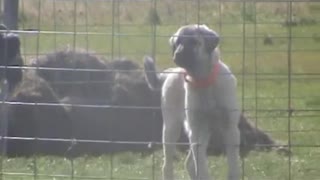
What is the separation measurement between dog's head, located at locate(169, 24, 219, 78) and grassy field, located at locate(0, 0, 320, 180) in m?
0.14

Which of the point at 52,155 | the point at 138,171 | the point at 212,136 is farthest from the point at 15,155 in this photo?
the point at 212,136

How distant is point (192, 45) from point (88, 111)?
2528mm

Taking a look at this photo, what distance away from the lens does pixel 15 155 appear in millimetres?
9812

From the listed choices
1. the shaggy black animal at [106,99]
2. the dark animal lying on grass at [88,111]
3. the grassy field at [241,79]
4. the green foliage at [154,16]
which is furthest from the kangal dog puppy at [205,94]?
the shaggy black animal at [106,99]

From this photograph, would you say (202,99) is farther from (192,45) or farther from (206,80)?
(192,45)

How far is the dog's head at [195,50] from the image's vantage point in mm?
8258

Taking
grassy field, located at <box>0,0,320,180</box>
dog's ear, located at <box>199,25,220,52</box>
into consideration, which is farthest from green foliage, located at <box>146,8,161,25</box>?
dog's ear, located at <box>199,25,220,52</box>

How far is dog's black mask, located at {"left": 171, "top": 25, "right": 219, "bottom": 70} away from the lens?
8.24 meters

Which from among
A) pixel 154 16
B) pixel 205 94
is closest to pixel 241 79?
pixel 205 94

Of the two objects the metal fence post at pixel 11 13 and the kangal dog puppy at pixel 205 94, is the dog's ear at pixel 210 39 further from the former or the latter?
the metal fence post at pixel 11 13

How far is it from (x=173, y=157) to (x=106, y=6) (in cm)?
805

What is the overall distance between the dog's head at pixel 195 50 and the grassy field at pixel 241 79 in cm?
14

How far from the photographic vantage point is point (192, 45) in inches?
328

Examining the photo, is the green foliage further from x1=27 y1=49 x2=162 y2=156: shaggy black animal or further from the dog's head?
x1=27 y1=49 x2=162 y2=156: shaggy black animal
